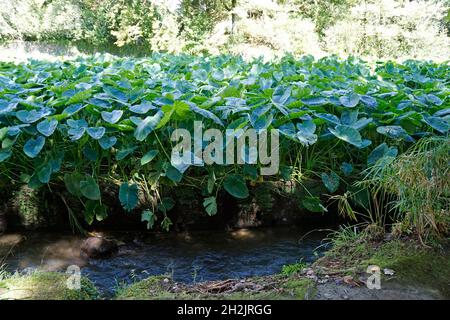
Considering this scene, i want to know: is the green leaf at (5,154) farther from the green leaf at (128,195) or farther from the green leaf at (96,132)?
the green leaf at (128,195)

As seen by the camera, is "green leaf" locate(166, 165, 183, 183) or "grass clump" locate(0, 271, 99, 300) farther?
"green leaf" locate(166, 165, 183, 183)

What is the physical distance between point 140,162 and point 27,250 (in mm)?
833

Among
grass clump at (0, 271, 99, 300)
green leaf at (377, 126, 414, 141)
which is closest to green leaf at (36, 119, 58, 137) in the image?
grass clump at (0, 271, 99, 300)

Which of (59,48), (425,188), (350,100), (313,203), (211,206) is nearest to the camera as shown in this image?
(425,188)

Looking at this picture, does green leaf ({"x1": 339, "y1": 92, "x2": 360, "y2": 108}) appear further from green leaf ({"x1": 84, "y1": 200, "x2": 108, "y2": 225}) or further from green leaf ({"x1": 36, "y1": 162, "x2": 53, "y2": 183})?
green leaf ({"x1": 36, "y1": 162, "x2": 53, "y2": 183})

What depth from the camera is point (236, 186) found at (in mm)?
2467

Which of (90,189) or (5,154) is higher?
(5,154)

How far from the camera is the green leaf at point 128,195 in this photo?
247cm

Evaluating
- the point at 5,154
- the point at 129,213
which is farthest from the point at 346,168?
the point at 5,154

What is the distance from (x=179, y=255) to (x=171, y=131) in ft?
2.29

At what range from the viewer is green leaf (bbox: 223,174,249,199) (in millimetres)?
2446

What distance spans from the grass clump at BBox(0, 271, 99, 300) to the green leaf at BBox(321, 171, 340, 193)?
1.38 m

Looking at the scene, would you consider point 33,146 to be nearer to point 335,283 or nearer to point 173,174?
point 173,174

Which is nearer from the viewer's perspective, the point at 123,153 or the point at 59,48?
the point at 123,153
